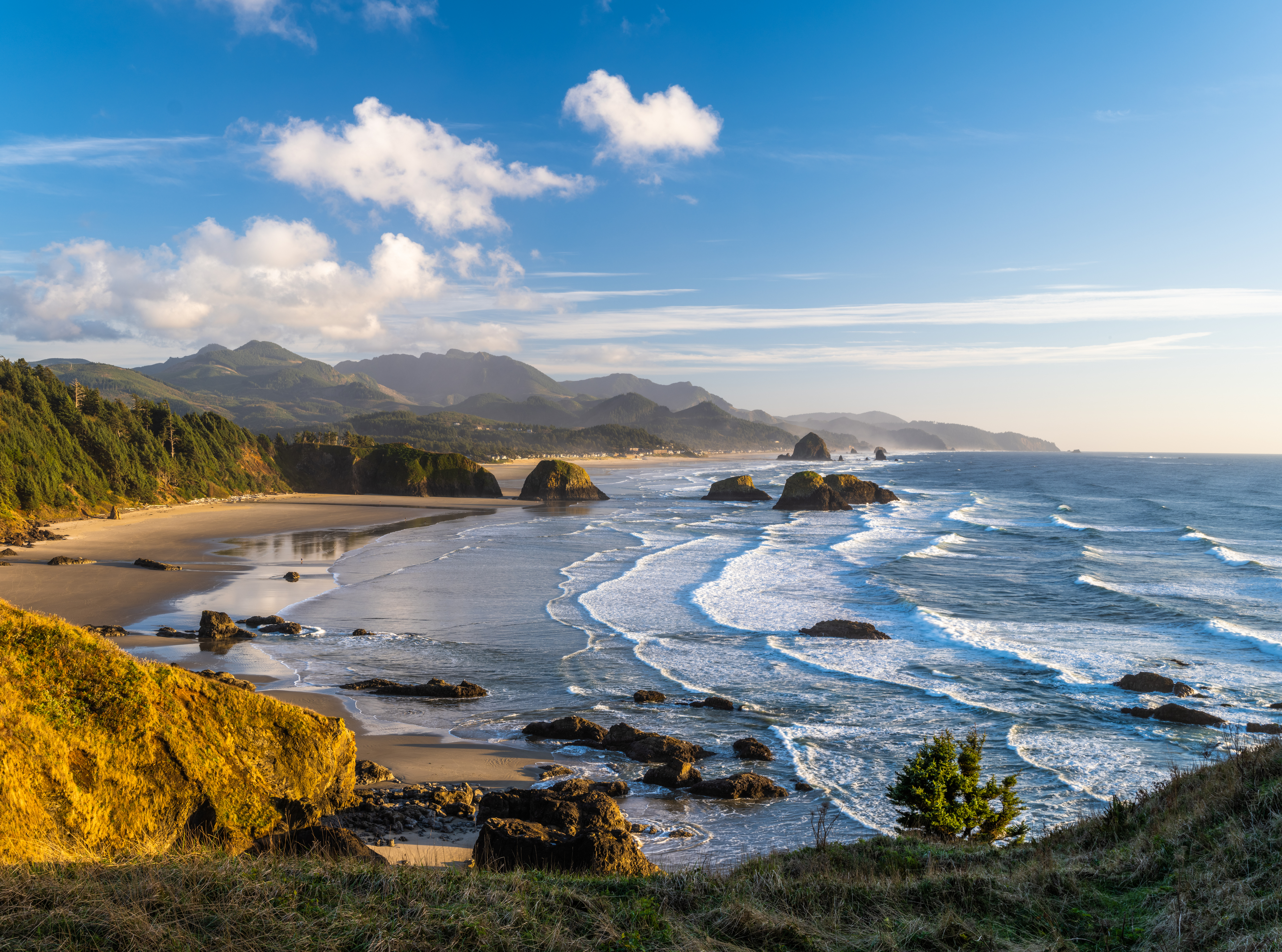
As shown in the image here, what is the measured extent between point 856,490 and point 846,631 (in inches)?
2041

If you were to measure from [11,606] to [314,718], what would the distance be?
368cm

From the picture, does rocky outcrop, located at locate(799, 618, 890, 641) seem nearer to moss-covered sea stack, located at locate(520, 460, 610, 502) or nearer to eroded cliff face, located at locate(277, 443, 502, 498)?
moss-covered sea stack, located at locate(520, 460, 610, 502)

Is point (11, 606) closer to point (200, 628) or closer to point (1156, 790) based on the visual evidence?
point (1156, 790)

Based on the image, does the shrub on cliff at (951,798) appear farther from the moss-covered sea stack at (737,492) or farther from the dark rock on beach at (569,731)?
the moss-covered sea stack at (737,492)

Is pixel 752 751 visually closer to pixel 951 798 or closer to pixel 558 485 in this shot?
pixel 951 798

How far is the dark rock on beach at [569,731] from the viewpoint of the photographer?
14875mm

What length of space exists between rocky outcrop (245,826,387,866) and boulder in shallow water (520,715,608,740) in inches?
236

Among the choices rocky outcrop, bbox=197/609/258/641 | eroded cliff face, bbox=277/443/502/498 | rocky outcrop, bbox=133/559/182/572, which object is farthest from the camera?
eroded cliff face, bbox=277/443/502/498

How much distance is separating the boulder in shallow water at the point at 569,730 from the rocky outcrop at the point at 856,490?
58.5 metres

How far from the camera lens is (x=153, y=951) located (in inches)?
187

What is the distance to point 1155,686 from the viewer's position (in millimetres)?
18500

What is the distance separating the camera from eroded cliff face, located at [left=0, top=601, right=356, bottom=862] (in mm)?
7504

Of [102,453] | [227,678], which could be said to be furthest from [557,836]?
[102,453]

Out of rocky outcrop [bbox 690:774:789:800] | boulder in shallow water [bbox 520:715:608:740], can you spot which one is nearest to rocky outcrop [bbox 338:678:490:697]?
boulder in shallow water [bbox 520:715:608:740]
